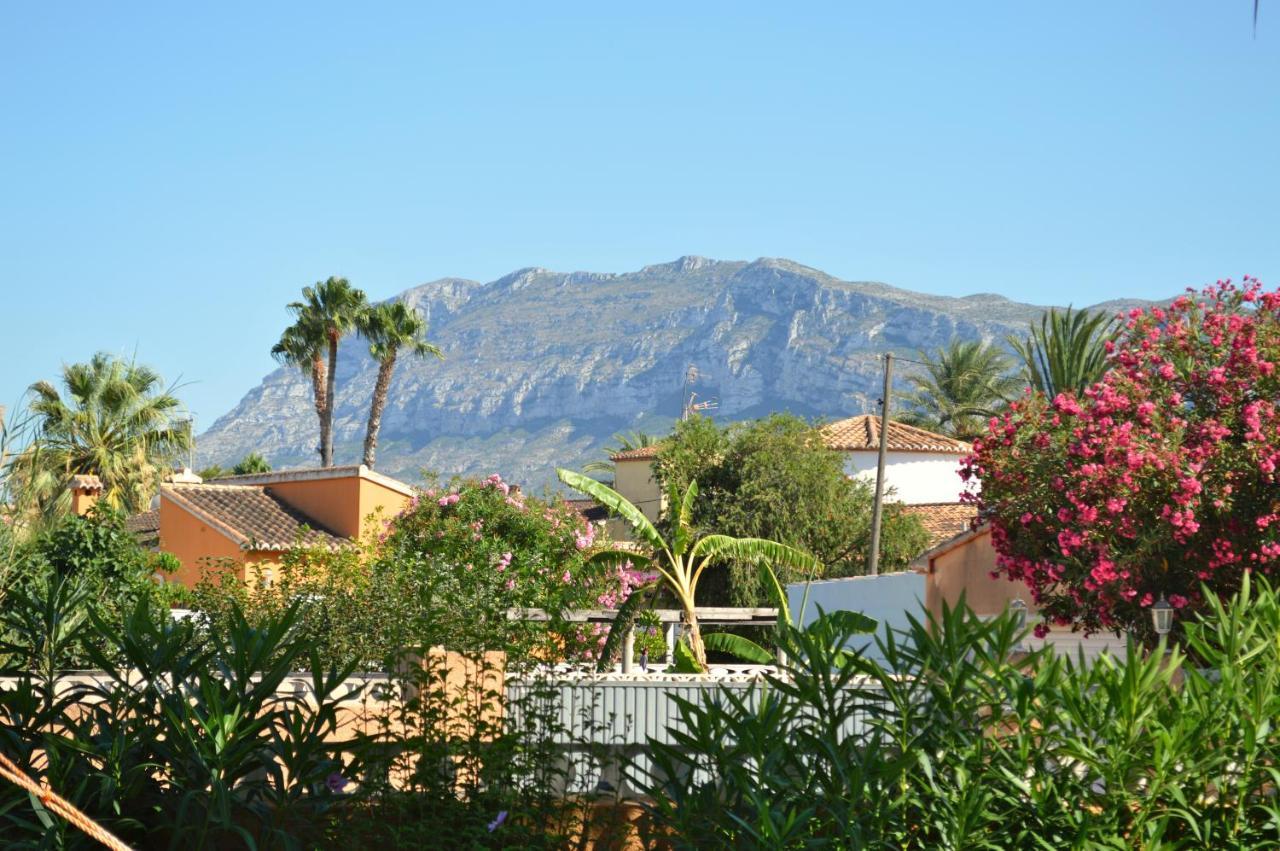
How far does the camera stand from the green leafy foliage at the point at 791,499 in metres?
41.8

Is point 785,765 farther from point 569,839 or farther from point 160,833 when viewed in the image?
point 160,833

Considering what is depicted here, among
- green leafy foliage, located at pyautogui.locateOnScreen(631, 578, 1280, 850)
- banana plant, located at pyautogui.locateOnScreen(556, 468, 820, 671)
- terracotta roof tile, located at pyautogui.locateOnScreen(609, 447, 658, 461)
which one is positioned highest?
green leafy foliage, located at pyautogui.locateOnScreen(631, 578, 1280, 850)

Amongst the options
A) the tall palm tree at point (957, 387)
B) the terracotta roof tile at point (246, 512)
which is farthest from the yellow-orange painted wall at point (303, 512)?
the tall palm tree at point (957, 387)

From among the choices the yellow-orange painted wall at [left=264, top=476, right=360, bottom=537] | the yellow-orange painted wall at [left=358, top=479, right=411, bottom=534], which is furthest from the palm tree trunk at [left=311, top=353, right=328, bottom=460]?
the yellow-orange painted wall at [left=358, top=479, right=411, bottom=534]

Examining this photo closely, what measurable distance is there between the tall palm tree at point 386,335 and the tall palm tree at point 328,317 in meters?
0.97

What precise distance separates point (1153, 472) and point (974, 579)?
7851 mm

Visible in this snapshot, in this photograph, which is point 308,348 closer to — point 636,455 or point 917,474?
point 636,455

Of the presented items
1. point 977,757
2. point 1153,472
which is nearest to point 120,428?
point 1153,472

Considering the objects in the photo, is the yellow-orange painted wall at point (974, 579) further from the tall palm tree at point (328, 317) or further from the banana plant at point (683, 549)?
the tall palm tree at point (328, 317)

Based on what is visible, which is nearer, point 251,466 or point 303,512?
point 303,512

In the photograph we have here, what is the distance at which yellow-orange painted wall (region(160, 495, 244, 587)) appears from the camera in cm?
3356

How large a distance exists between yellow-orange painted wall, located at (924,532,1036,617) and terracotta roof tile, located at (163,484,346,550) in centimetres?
1484

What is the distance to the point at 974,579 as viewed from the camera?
76.3ft

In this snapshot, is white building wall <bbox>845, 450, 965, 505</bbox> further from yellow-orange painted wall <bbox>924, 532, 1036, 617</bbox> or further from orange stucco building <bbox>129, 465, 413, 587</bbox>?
yellow-orange painted wall <bbox>924, 532, 1036, 617</bbox>
